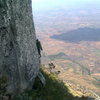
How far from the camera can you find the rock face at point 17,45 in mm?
17844

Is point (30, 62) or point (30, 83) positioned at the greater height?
point (30, 62)

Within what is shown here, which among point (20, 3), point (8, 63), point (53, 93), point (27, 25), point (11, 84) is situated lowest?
point (53, 93)

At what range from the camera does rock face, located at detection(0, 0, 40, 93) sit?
17844 mm

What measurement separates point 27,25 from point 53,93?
554cm

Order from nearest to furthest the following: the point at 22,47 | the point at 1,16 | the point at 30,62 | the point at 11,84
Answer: the point at 1,16, the point at 11,84, the point at 22,47, the point at 30,62

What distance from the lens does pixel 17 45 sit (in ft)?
62.9

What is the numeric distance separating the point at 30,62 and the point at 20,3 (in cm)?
435

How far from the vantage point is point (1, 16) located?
1744cm

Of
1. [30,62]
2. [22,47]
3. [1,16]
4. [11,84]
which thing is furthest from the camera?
[30,62]

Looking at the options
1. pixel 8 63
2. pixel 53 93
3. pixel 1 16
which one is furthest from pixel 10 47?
pixel 53 93

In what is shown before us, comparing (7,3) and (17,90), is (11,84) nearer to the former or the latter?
(17,90)

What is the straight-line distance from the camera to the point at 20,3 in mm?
19703

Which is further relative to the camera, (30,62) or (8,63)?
(30,62)

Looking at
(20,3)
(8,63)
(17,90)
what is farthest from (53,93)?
(20,3)
